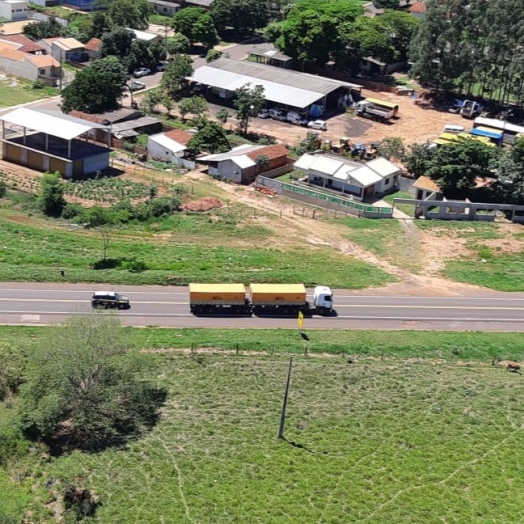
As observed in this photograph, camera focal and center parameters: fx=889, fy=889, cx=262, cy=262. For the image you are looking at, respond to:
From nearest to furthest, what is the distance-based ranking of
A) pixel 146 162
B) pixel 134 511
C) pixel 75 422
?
pixel 134 511
pixel 75 422
pixel 146 162

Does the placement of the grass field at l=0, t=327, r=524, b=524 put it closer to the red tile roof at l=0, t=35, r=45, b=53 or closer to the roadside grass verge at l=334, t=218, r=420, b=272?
the roadside grass verge at l=334, t=218, r=420, b=272

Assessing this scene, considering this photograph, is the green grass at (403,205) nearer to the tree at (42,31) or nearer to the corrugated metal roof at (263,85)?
the corrugated metal roof at (263,85)

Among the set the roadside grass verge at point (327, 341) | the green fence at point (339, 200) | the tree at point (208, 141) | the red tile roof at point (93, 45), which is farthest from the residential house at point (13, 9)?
the roadside grass verge at point (327, 341)

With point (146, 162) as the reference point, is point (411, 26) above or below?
above

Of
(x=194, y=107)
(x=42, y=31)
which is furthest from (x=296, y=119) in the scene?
(x=42, y=31)

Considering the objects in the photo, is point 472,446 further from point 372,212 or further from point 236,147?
point 236,147

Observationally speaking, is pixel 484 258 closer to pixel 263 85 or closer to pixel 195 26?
pixel 263 85

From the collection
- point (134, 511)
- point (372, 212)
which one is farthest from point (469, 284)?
point (134, 511)
